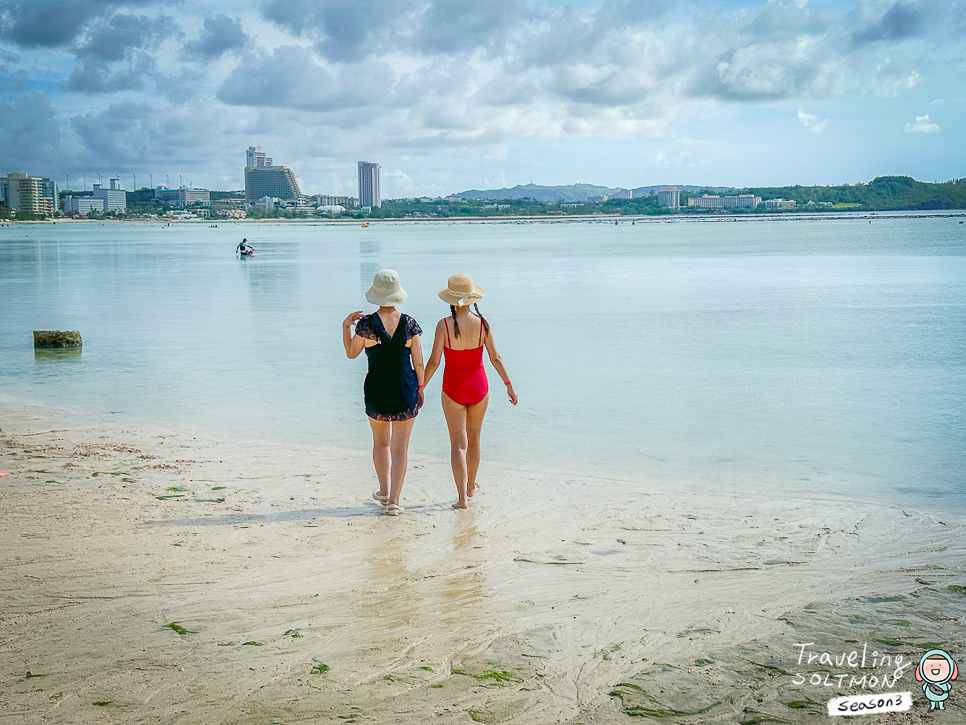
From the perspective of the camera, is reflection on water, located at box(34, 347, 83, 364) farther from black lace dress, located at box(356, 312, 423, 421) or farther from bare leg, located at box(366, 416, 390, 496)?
black lace dress, located at box(356, 312, 423, 421)

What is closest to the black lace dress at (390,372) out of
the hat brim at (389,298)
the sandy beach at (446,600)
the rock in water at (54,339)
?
the hat brim at (389,298)

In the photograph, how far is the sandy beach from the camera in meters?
3.82

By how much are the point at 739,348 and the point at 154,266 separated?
121ft

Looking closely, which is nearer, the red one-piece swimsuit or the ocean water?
the red one-piece swimsuit

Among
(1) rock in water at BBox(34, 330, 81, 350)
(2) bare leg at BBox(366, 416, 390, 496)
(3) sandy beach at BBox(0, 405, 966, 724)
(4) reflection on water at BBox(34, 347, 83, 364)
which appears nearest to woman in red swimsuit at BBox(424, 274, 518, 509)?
(2) bare leg at BBox(366, 416, 390, 496)

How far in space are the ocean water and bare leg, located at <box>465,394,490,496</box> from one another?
171 centimetres

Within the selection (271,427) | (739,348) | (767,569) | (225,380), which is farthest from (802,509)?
(739,348)

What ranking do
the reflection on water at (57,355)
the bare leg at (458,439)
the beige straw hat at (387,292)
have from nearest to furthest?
the beige straw hat at (387,292), the bare leg at (458,439), the reflection on water at (57,355)

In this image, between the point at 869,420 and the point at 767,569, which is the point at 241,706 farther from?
the point at 869,420

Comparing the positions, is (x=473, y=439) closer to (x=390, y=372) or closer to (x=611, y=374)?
Result: (x=390, y=372)

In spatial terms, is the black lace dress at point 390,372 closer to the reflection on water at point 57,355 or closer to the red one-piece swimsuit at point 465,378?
the red one-piece swimsuit at point 465,378

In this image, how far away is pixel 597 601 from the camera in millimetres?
4941

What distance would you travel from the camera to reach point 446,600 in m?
4.90

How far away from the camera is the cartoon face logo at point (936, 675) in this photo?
3.86 meters
